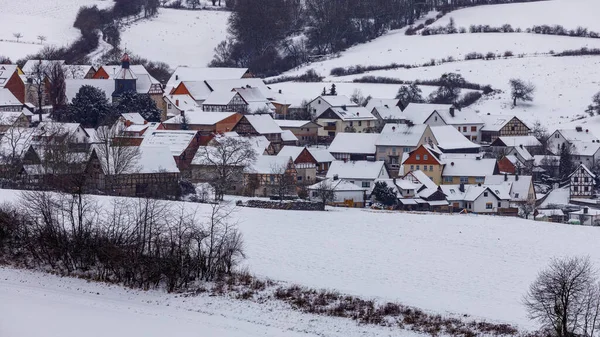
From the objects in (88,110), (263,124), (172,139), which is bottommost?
(172,139)

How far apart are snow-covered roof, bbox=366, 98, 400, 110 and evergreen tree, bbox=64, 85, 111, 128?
16.7 meters

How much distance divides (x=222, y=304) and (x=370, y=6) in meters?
68.0

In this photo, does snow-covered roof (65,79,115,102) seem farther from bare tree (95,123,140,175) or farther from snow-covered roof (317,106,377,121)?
bare tree (95,123,140,175)

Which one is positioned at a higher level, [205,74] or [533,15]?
[533,15]

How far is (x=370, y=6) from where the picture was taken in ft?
287

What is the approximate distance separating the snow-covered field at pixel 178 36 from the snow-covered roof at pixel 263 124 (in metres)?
28.9

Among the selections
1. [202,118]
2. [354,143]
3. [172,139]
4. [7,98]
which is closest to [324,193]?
[172,139]

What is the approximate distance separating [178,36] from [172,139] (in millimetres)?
44092

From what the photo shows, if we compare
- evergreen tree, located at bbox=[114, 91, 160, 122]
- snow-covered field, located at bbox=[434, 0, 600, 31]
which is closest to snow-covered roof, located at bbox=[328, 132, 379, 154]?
evergreen tree, located at bbox=[114, 91, 160, 122]

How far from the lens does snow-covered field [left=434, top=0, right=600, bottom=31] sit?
265 ft

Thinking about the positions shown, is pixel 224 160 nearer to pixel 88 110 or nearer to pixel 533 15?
pixel 88 110

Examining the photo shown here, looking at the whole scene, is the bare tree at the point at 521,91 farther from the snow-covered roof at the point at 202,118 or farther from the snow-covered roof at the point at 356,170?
the snow-covered roof at the point at 356,170

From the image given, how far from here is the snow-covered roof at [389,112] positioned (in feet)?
190

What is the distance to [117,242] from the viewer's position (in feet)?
81.4
